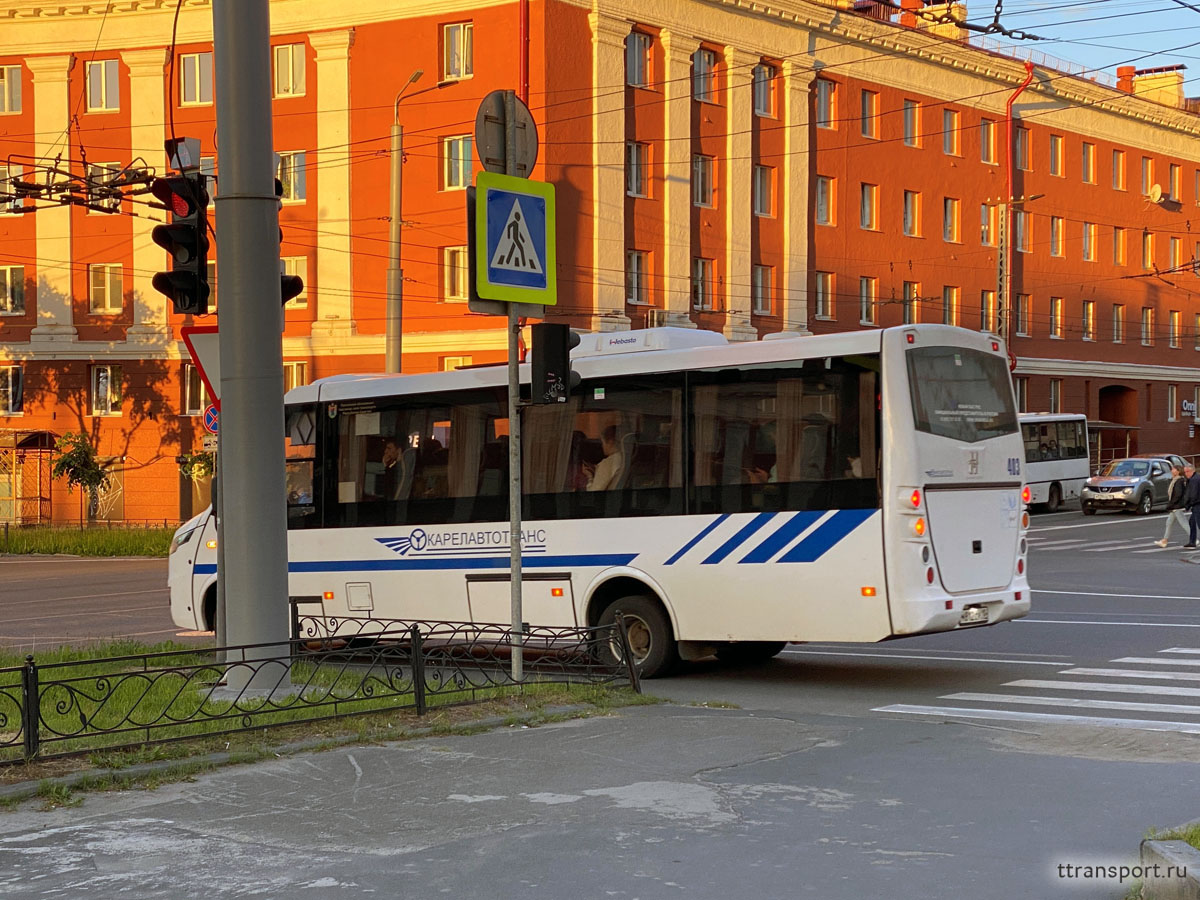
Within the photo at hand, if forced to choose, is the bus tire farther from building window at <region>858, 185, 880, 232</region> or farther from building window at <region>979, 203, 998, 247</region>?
building window at <region>979, 203, 998, 247</region>

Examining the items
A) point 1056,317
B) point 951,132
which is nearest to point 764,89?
point 951,132

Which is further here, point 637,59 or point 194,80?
point 194,80

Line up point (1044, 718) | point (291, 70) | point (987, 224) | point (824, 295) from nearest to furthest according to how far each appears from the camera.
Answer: point (1044, 718) < point (291, 70) < point (824, 295) < point (987, 224)

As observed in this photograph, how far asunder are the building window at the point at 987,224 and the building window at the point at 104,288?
99.4 ft

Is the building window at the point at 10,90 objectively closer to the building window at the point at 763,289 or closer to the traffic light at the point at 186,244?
the building window at the point at 763,289

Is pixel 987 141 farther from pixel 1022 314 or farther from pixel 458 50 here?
pixel 458 50

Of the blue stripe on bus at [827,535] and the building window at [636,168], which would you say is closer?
the blue stripe on bus at [827,535]

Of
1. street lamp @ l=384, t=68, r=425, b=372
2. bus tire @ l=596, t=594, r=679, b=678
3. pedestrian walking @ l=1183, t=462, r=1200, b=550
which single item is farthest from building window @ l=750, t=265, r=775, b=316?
bus tire @ l=596, t=594, r=679, b=678

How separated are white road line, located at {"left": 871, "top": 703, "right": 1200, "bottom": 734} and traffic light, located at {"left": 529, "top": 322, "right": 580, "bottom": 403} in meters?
3.34

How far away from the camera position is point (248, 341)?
36.5ft

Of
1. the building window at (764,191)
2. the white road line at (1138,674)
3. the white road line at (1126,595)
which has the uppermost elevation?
the building window at (764,191)

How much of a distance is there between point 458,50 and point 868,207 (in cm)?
1614

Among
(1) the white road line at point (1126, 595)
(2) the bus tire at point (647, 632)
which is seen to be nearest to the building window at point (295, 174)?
(1) the white road line at point (1126, 595)

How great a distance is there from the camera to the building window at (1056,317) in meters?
61.3
